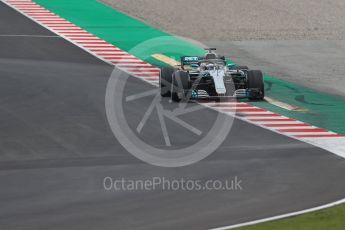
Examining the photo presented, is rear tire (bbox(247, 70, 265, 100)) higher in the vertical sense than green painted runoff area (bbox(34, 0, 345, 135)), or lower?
higher

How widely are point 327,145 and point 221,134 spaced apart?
308 centimetres

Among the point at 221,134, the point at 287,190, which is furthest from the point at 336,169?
the point at 221,134

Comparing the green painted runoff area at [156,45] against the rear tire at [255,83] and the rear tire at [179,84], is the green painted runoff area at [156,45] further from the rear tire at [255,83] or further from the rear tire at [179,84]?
the rear tire at [179,84]

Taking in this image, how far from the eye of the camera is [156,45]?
45812 mm

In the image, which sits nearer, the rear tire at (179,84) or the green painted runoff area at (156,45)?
the green painted runoff area at (156,45)

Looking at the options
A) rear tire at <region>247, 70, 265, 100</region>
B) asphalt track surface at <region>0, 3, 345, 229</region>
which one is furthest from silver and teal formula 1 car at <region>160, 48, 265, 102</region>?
asphalt track surface at <region>0, 3, 345, 229</region>

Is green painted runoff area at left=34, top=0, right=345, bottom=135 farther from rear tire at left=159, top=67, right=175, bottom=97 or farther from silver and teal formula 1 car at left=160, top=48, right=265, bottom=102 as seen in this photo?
rear tire at left=159, top=67, right=175, bottom=97

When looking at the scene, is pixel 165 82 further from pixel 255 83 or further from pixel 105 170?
pixel 105 170

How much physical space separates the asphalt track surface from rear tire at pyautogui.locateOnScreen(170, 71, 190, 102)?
3.31 ft

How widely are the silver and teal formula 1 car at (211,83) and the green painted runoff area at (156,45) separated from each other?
2.18 feet

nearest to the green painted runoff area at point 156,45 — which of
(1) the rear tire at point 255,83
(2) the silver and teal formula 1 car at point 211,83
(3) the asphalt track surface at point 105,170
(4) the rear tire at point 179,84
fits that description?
(1) the rear tire at point 255,83

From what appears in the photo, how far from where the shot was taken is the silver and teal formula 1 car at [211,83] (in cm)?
3438

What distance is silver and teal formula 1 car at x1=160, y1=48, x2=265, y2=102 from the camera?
3438 centimetres

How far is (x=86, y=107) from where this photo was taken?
32.4m
